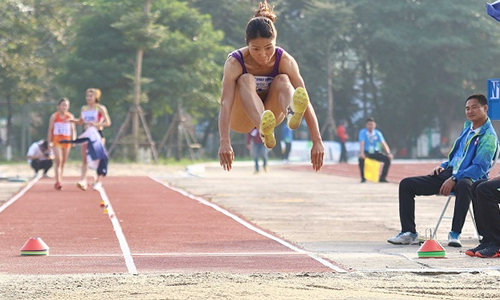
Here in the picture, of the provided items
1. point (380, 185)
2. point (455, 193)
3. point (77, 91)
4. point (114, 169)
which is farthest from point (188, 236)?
point (77, 91)

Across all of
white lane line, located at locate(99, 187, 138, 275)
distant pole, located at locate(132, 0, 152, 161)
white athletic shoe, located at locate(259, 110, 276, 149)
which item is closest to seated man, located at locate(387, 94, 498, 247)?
white lane line, located at locate(99, 187, 138, 275)

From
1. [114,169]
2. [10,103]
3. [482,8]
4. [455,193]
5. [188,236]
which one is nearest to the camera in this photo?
[455,193]

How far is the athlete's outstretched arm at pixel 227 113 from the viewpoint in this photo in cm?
733

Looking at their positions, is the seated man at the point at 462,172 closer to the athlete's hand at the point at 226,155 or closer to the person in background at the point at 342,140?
the athlete's hand at the point at 226,155

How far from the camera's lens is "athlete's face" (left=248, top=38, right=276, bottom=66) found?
7.70 m

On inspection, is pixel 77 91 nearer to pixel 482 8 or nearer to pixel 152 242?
pixel 482 8

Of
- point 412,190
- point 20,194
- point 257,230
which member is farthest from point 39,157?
point 412,190

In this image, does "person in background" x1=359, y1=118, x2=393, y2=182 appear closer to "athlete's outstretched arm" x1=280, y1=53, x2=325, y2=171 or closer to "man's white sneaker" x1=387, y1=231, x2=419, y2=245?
"man's white sneaker" x1=387, y1=231, x2=419, y2=245

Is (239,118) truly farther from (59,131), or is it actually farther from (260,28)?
(59,131)

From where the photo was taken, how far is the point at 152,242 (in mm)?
10211

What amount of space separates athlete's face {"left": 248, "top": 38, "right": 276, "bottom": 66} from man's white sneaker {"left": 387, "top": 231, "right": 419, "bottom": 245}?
2.96 metres

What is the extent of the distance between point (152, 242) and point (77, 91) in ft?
88.4

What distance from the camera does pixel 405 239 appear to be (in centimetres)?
998

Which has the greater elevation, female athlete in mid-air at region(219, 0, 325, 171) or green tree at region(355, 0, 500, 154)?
green tree at region(355, 0, 500, 154)
